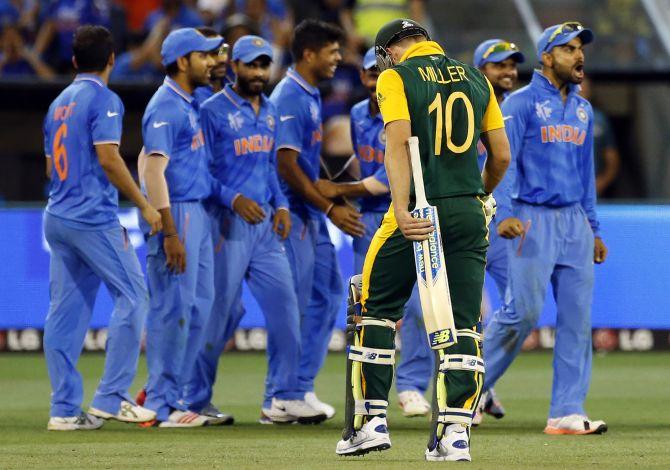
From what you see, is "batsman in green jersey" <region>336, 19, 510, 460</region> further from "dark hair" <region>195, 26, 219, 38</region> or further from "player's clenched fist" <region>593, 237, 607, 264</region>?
"dark hair" <region>195, 26, 219, 38</region>

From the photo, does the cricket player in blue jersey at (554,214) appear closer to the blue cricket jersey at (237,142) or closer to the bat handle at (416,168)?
the blue cricket jersey at (237,142)

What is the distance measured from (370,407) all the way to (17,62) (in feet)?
38.1

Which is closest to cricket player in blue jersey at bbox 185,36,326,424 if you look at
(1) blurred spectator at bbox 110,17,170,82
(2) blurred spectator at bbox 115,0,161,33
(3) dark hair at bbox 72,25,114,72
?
(3) dark hair at bbox 72,25,114,72

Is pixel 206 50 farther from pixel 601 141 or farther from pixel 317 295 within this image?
pixel 601 141

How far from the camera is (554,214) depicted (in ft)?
30.0

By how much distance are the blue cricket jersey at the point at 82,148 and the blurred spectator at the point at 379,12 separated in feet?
33.9

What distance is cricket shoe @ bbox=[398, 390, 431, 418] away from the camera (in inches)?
396

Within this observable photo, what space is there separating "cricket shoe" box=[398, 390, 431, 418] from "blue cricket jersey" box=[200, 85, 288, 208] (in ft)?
5.72

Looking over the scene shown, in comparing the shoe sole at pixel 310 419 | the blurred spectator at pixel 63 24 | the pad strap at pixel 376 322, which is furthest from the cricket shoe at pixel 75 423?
the blurred spectator at pixel 63 24

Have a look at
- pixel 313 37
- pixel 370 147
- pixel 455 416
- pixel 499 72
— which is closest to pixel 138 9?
pixel 313 37

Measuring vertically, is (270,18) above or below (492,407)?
above

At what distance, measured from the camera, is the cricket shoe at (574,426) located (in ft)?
28.9

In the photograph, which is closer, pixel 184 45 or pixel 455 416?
pixel 455 416

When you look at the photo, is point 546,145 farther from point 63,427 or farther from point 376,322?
point 63,427
